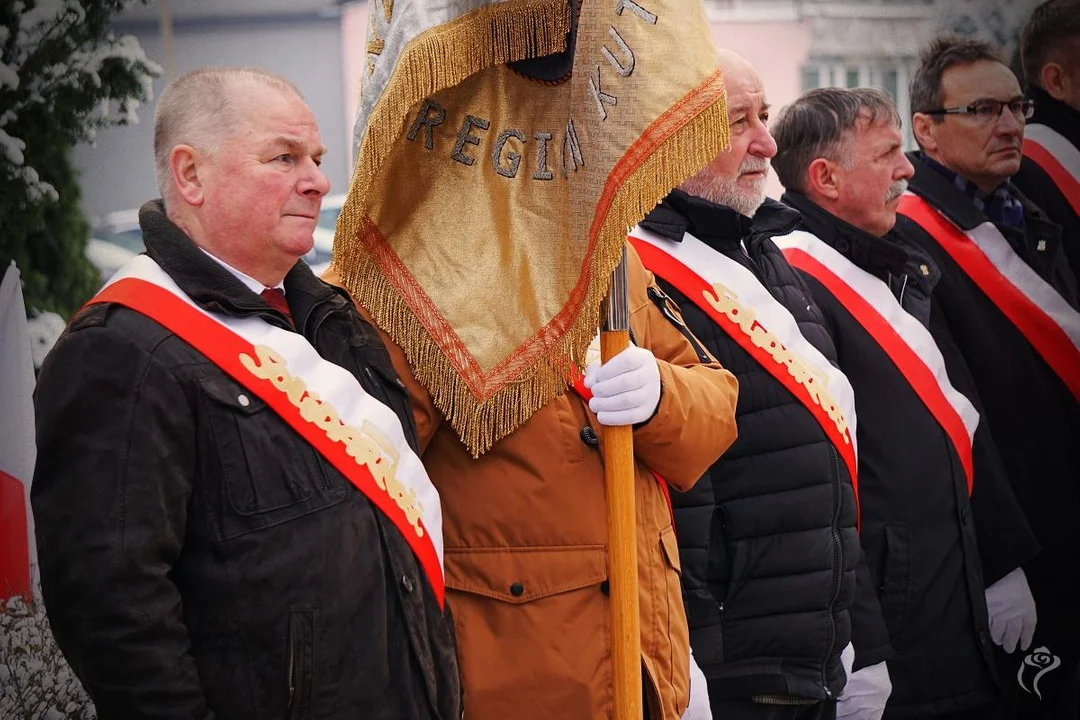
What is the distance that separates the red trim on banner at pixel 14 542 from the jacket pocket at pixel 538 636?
3.17ft

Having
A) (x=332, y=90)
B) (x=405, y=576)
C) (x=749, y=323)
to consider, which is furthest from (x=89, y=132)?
(x=749, y=323)

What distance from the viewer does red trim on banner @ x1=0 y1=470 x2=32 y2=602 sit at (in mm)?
2838

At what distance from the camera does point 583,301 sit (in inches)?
96.1

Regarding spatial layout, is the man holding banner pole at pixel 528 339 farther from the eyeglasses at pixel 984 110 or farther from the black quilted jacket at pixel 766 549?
the eyeglasses at pixel 984 110

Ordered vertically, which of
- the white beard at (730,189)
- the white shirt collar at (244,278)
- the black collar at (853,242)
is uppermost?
the white shirt collar at (244,278)

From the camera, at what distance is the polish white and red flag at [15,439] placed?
2836 mm

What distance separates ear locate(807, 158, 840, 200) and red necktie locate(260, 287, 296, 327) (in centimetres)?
195

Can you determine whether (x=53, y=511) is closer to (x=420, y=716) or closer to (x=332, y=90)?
(x=420, y=716)

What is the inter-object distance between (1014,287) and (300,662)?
2.88 metres

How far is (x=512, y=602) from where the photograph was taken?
253 cm

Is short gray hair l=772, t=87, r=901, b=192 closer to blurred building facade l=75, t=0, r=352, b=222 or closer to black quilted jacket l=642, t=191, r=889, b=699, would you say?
black quilted jacket l=642, t=191, r=889, b=699

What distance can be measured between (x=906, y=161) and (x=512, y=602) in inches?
80.5

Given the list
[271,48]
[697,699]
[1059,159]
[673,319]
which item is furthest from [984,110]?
[697,699]
